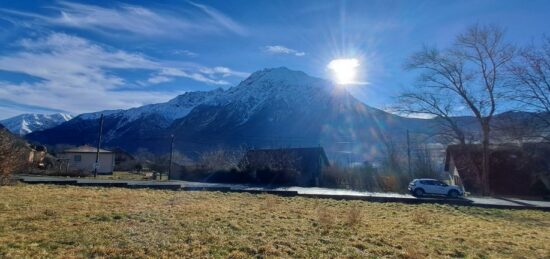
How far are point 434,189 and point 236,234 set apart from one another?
23.6 metres

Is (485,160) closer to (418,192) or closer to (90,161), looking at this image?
(418,192)

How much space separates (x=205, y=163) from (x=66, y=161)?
22.3 m

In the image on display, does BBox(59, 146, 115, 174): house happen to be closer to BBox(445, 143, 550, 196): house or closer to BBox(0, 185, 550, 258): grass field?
BBox(445, 143, 550, 196): house

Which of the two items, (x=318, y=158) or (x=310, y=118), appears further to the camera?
(x=310, y=118)

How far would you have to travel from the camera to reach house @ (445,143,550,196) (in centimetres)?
3324

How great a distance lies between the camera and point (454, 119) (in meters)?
35.9

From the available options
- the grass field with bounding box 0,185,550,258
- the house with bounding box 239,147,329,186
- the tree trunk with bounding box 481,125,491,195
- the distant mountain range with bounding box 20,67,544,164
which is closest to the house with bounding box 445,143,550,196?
the tree trunk with bounding box 481,125,491,195

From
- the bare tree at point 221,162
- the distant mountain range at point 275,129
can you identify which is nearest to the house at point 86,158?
the distant mountain range at point 275,129

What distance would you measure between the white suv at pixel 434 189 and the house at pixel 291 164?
14389mm

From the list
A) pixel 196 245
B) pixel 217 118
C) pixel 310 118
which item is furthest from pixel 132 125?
pixel 196 245

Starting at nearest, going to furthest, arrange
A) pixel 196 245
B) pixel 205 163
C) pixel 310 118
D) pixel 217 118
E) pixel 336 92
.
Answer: pixel 196 245 < pixel 205 163 < pixel 310 118 < pixel 336 92 < pixel 217 118

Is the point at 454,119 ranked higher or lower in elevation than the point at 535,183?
higher

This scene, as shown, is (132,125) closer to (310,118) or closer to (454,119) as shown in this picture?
(310,118)

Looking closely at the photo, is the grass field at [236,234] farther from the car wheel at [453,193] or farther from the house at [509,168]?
the house at [509,168]
